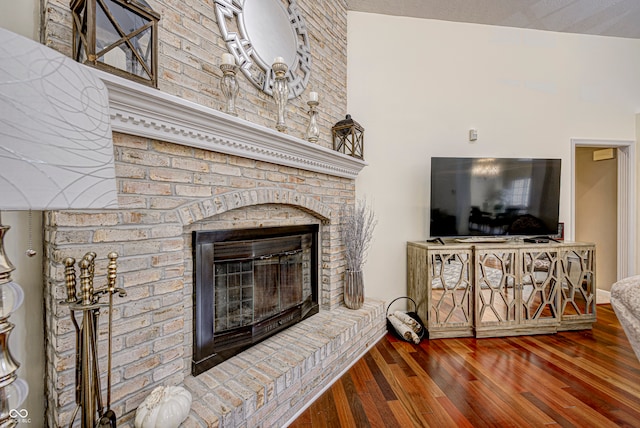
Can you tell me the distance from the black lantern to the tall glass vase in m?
1.06

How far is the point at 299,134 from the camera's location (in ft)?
6.62

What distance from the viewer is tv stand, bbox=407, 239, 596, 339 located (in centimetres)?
241

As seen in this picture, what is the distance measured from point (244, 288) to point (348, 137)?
1.62 metres

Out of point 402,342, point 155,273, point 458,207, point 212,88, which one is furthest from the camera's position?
point 458,207

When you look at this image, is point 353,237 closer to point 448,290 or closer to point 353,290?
point 353,290

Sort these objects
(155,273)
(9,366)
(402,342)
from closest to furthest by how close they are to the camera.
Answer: (9,366) < (155,273) < (402,342)

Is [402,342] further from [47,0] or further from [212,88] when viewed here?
[47,0]

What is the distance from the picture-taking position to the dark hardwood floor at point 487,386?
146 centimetres

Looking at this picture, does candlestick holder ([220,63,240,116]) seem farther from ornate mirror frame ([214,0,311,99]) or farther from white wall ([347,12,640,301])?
white wall ([347,12,640,301])

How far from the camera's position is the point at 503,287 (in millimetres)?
2443

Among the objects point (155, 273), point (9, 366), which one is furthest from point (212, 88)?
point (9, 366)

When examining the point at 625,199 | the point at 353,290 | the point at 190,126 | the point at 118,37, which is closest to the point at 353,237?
the point at 353,290

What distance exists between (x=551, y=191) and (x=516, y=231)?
0.55 meters

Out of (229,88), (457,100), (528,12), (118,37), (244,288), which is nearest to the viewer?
(118,37)
